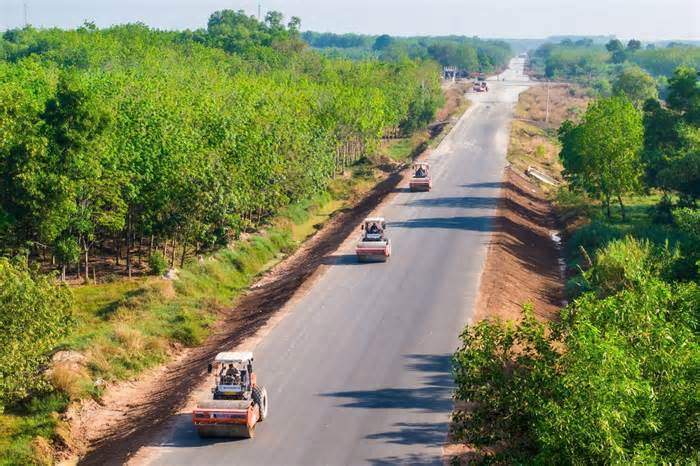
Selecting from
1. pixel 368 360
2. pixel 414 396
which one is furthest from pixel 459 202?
pixel 414 396

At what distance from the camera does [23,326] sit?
27.8 metres

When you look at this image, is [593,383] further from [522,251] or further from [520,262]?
[522,251]

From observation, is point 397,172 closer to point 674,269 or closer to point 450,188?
point 450,188

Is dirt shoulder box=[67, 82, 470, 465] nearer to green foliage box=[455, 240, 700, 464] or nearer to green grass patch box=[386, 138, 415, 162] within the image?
green foliage box=[455, 240, 700, 464]

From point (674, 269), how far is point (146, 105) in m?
34.5

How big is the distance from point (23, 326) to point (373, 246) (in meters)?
23.3

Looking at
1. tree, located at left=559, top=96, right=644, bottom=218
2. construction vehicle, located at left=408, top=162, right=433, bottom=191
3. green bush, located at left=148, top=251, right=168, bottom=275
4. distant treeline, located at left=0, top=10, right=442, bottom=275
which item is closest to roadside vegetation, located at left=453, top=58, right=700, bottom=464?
distant treeline, located at left=0, top=10, right=442, bottom=275

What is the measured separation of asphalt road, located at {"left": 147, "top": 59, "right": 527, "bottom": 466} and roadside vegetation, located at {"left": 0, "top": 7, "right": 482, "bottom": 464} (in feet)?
17.9

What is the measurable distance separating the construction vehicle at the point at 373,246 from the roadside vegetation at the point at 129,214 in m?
7.00

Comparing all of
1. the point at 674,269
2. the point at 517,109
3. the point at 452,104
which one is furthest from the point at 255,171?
the point at 452,104

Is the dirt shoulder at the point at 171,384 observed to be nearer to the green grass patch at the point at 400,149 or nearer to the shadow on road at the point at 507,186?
the shadow on road at the point at 507,186

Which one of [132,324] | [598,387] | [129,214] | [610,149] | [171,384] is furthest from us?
Result: [610,149]

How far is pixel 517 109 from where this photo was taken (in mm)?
149125

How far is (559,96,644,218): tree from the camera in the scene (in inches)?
2405
